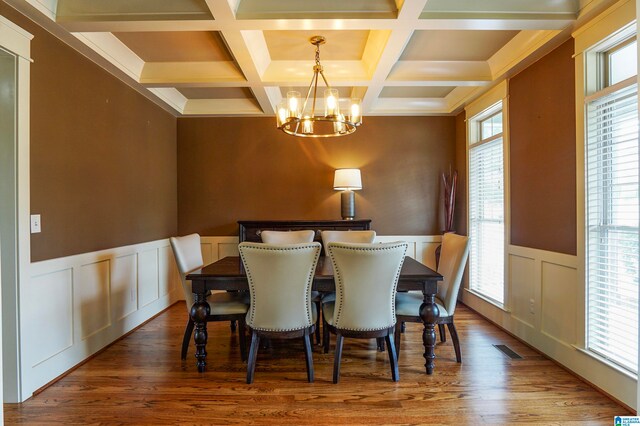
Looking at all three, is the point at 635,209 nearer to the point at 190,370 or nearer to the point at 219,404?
the point at 219,404

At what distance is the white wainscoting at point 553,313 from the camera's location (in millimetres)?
2381

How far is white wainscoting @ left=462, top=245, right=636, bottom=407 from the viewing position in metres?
2.38

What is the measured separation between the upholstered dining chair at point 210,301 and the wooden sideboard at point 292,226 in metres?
1.22

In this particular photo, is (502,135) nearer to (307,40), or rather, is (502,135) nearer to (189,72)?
(307,40)

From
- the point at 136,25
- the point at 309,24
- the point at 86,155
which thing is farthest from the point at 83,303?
the point at 309,24

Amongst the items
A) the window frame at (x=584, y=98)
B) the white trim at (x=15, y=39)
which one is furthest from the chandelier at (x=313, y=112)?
the white trim at (x=15, y=39)

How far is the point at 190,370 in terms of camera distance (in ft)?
9.05

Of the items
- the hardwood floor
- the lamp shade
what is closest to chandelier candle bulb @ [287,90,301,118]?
the lamp shade

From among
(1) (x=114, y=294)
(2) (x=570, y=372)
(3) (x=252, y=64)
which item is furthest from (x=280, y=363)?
(3) (x=252, y=64)

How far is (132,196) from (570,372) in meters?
→ 4.04

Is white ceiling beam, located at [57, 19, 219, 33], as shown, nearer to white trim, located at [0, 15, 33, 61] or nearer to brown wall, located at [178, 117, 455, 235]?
white trim, located at [0, 15, 33, 61]

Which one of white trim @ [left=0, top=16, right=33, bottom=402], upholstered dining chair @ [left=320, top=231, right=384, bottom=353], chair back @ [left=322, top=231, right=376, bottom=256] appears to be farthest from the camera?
chair back @ [left=322, top=231, right=376, bottom=256]

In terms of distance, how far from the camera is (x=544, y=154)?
3049 mm

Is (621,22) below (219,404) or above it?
above
